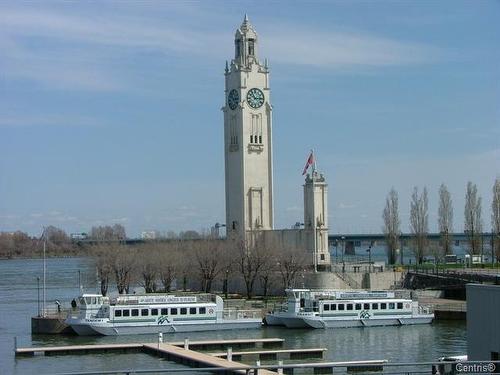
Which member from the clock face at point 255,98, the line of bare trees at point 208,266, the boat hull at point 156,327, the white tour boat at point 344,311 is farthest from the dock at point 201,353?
the clock face at point 255,98

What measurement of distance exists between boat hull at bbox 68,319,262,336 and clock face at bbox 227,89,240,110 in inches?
1390

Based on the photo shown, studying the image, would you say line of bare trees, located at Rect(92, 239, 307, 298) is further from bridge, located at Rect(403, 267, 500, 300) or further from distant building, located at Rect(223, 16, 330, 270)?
bridge, located at Rect(403, 267, 500, 300)

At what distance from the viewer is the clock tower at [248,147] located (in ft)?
318

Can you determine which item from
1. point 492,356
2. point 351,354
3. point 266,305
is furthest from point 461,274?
point 492,356

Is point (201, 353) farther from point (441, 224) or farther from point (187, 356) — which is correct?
point (441, 224)

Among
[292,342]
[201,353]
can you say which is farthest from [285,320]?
[201,353]

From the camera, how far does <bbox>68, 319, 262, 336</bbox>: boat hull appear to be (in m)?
64.3

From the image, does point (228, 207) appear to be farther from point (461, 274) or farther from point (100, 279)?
point (461, 274)

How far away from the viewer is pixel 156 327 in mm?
66312

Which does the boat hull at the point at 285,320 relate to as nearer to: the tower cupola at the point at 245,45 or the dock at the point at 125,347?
the dock at the point at 125,347

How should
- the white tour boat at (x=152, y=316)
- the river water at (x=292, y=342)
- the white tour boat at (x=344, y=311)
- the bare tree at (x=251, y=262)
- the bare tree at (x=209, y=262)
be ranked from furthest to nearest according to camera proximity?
1. the bare tree at (x=209, y=262)
2. the bare tree at (x=251, y=262)
3. the white tour boat at (x=344, y=311)
4. the white tour boat at (x=152, y=316)
5. the river water at (x=292, y=342)

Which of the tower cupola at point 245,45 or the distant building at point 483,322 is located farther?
the tower cupola at point 245,45

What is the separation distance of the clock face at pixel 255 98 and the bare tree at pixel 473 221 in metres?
23.0

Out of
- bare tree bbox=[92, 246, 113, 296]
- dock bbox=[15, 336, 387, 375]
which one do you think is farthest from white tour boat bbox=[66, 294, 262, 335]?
bare tree bbox=[92, 246, 113, 296]
